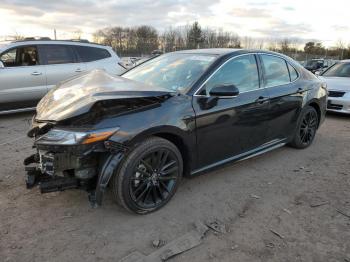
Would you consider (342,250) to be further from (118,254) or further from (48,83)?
(48,83)

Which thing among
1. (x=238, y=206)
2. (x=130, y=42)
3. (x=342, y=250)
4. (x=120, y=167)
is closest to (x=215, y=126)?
(x=238, y=206)

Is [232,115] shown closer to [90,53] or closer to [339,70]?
[90,53]

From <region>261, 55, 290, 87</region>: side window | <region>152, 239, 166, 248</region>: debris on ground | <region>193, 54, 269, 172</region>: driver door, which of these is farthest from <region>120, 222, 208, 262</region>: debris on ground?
<region>261, 55, 290, 87</region>: side window

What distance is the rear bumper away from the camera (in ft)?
27.1

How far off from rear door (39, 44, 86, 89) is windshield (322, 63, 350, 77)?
277 inches

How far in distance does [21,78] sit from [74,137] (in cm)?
531

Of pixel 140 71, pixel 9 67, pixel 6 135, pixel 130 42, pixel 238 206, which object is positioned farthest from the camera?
pixel 130 42

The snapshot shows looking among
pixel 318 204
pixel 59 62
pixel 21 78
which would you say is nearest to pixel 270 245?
pixel 318 204

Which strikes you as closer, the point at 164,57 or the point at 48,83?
the point at 164,57

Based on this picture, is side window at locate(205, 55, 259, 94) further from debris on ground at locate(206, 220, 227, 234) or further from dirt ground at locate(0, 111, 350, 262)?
debris on ground at locate(206, 220, 227, 234)

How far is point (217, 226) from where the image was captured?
3.27m

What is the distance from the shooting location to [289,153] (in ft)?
18.0

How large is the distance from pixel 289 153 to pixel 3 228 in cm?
423

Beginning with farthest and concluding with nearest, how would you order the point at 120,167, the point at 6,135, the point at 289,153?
the point at 6,135 → the point at 289,153 → the point at 120,167
